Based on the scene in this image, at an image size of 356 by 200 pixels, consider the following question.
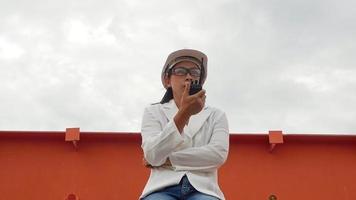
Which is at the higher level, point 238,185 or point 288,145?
point 288,145

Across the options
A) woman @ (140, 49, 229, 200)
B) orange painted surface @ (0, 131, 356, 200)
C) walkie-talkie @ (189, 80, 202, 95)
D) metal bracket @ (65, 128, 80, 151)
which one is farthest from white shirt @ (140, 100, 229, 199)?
metal bracket @ (65, 128, 80, 151)

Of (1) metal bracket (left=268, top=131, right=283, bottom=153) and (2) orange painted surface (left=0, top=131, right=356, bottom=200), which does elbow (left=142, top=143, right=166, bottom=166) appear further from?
(1) metal bracket (left=268, top=131, right=283, bottom=153)

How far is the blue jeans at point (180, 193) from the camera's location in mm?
1870

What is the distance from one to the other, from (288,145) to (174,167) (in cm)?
369

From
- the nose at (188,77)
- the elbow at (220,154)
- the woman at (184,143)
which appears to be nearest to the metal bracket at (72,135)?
the woman at (184,143)

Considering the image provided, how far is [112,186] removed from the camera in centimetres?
514

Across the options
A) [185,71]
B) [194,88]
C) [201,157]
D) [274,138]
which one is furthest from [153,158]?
[274,138]

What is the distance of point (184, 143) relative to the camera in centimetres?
195

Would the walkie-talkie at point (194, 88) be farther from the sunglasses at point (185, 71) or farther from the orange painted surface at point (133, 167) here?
the orange painted surface at point (133, 167)

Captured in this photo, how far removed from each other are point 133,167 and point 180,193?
337 centimetres

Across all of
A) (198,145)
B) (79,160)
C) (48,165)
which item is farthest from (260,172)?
(198,145)

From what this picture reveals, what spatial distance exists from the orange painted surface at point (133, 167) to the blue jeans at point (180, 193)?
3241 mm

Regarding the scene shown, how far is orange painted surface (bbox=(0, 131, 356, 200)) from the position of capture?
511 cm

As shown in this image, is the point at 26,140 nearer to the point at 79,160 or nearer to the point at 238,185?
the point at 79,160
